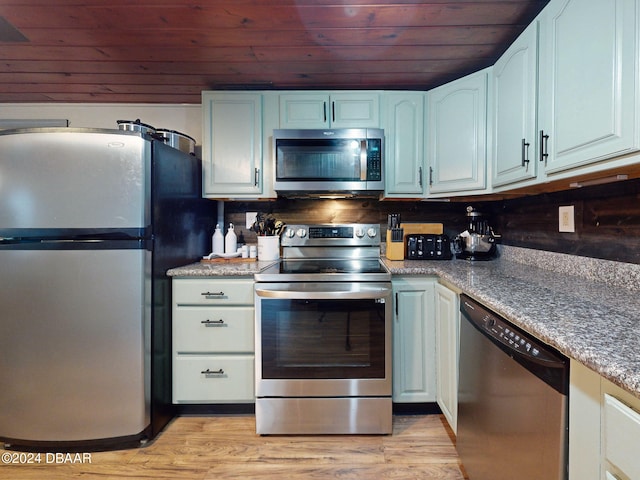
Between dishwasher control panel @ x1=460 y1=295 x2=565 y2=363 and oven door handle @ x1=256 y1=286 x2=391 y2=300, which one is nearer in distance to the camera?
dishwasher control panel @ x1=460 y1=295 x2=565 y2=363

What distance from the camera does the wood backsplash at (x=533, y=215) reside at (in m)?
1.23

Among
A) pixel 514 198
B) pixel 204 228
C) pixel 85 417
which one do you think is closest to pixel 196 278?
pixel 204 228

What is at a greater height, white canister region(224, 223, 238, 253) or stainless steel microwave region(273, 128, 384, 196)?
stainless steel microwave region(273, 128, 384, 196)

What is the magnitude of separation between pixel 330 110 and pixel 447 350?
5.41 ft

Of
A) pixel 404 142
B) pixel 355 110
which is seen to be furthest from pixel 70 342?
pixel 404 142

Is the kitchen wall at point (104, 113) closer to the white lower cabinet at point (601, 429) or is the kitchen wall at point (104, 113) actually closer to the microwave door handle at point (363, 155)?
the microwave door handle at point (363, 155)

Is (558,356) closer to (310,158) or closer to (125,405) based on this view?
(310,158)

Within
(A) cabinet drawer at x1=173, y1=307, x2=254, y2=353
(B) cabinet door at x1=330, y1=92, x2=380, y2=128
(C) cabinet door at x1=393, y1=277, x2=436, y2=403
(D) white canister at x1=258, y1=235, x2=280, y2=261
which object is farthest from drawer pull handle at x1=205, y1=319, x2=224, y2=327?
(B) cabinet door at x1=330, y1=92, x2=380, y2=128

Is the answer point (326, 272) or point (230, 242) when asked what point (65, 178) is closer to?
point (230, 242)

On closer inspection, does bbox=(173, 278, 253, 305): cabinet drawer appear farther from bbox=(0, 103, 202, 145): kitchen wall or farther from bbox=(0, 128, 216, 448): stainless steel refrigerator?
bbox=(0, 103, 202, 145): kitchen wall

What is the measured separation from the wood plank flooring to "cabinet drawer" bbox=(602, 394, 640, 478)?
3.32 feet

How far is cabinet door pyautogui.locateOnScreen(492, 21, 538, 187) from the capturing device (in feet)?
4.29

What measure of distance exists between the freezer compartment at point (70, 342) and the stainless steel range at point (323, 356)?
664mm

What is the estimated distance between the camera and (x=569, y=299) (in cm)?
102
